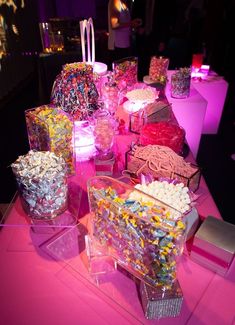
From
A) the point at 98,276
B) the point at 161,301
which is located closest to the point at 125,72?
the point at 98,276

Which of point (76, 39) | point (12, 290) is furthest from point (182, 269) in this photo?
point (76, 39)

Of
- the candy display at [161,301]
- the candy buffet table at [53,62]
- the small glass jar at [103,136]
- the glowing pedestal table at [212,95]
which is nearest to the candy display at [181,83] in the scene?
the glowing pedestal table at [212,95]

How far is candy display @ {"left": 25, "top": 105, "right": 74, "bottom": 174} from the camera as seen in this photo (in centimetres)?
125

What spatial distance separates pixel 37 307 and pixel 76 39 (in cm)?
453

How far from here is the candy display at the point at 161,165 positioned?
1.19 m

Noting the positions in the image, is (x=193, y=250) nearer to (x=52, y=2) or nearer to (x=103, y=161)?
(x=103, y=161)

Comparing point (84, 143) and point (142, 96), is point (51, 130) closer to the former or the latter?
point (84, 143)

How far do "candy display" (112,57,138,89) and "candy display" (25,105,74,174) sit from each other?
1.16 metres

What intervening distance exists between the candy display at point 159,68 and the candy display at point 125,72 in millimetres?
329

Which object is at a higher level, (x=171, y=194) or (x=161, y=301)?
(x=171, y=194)

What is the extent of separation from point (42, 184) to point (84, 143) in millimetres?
593

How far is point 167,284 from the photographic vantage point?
77 cm

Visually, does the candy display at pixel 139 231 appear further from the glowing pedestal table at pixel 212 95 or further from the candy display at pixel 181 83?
the glowing pedestal table at pixel 212 95

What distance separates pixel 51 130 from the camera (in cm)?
124
